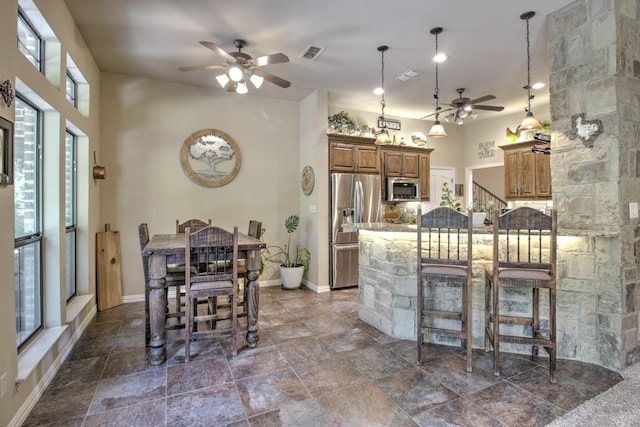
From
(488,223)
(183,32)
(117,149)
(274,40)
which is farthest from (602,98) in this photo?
(117,149)

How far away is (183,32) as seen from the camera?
3.37m

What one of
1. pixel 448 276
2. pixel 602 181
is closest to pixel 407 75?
pixel 602 181

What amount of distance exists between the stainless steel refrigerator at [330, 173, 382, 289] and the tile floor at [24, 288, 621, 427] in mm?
1915

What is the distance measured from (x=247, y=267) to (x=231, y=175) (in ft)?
7.98

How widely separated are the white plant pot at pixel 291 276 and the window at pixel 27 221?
299 centimetres

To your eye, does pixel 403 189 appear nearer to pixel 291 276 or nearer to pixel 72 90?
pixel 291 276

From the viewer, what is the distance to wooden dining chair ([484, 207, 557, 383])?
A: 7.86 ft

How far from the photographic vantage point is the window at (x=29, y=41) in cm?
245

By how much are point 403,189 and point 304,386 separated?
14.3 feet

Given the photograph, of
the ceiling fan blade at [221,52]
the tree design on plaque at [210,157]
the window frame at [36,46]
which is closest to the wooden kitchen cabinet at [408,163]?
the tree design on plaque at [210,157]

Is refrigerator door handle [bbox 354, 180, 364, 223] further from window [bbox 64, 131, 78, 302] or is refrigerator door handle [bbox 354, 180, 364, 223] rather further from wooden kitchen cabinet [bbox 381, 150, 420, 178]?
window [bbox 64, 131, 78, 302]

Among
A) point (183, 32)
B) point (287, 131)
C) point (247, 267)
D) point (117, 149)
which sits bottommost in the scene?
point (247, 267)

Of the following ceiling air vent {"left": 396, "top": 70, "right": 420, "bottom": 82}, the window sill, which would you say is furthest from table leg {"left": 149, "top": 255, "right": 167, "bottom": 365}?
ceiling air vent {"left": 396, "top": 70, "right": 420, "bottom": 82}

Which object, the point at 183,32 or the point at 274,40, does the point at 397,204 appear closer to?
the point at 274,40
